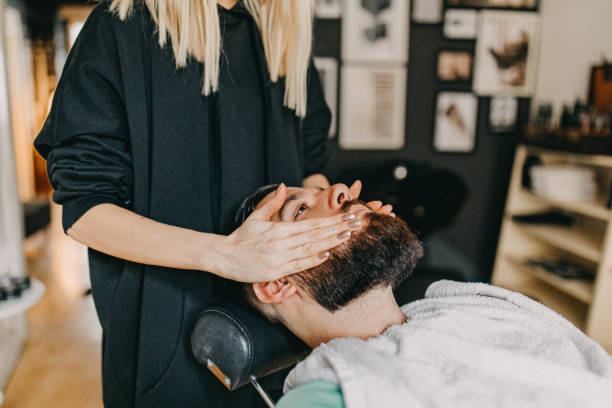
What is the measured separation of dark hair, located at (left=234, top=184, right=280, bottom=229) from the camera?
1.04 metres

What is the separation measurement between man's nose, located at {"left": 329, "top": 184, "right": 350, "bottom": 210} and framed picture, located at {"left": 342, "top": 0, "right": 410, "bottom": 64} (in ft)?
6.61

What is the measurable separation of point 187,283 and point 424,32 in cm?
245

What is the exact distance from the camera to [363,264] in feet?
3.07

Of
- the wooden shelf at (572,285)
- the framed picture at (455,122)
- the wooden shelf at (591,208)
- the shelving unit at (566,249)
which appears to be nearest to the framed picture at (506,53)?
the framed picture at (455,122)

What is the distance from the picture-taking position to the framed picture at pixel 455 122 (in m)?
2.99

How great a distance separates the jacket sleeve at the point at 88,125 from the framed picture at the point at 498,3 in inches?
98.2

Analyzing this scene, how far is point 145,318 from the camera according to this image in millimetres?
979

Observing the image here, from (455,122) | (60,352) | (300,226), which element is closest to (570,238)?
(455,122)

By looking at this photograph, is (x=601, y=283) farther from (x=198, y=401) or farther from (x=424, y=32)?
(x=198, y=401)

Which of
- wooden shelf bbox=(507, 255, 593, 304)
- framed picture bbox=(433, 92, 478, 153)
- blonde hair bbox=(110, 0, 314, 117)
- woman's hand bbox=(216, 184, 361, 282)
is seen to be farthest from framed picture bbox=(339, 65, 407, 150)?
woman's hand bbox=(216, 184, 361, 282)

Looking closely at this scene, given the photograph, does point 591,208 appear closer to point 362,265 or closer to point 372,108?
point 372,108

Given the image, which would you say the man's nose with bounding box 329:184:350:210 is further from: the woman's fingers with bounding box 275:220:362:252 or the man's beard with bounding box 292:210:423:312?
the woman's fingers with bounding box 275:220:362:252

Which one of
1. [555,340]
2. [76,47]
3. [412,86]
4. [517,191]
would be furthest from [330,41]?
[555,340]

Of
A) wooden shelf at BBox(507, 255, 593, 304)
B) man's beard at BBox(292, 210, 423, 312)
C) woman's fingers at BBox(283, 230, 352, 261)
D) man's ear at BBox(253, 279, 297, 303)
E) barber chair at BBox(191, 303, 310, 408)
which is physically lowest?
wooden shelf at BBox(507, 255, 593, 304)
